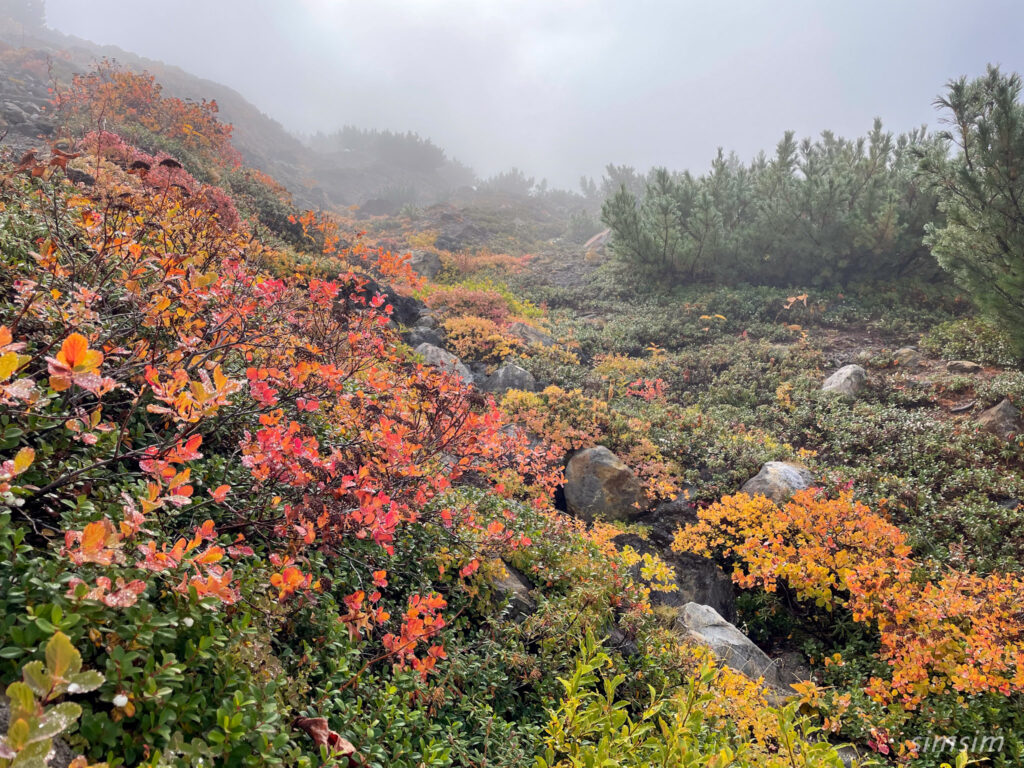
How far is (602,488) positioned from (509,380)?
12.2ft

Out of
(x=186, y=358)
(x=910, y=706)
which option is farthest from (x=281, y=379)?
(x=910, y=706)

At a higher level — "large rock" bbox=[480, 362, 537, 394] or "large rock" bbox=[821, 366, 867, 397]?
"large rock" bbox=[821, 366, 867, 397]

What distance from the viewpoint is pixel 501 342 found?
1129 centimetres

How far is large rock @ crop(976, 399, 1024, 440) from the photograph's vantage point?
23.4 ft

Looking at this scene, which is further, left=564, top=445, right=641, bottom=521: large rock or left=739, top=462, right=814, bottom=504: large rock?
left=564, top=445, right=641, bottom=521: large rock

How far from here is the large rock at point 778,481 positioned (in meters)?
6.46

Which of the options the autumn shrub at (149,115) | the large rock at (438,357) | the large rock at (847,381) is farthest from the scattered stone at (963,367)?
the autumn shrub at (149,115)

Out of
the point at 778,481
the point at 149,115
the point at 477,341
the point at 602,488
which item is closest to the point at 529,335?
the point at 477,341

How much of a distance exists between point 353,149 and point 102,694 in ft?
200

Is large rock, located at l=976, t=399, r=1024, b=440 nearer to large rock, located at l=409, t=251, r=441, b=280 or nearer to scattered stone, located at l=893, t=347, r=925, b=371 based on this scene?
scattered stone, located at l=893, t=347, r=925, b=371

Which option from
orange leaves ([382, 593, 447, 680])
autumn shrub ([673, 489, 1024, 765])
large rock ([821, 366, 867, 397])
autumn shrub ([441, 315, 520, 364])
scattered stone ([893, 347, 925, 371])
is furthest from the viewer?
autumn shrub ([441, 315, 520, 364])

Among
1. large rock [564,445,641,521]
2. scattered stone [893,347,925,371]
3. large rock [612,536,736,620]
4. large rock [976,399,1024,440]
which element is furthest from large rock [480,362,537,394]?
scattered stone [893,347,925,371]

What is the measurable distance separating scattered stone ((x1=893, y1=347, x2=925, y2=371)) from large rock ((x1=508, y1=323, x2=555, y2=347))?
796cm

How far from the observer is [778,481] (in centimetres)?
660
